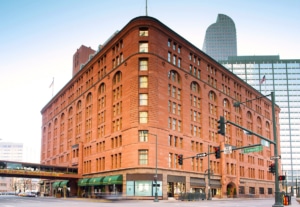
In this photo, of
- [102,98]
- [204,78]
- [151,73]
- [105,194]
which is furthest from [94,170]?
A: [204,78]

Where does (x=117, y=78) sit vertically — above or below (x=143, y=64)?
below

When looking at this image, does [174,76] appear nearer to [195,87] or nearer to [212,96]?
[195,87]

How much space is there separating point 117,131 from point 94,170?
1360cm

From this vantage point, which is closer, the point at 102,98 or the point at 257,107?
the point at 102,98

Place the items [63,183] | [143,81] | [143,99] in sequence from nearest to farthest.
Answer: [143,99] → [143,81] → [63,183]

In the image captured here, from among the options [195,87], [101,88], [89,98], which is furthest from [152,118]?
[89,98]

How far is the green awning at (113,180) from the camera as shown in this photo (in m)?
67.1

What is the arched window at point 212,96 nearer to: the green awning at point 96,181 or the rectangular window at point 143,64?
the rectangular window at point 143,64

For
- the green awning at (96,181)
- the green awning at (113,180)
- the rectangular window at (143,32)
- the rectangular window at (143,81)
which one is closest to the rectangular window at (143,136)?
the green awning at (113,180)

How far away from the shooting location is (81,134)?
90.2 meters

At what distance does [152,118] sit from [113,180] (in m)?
13.9

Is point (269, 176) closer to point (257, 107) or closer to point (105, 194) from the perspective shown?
point (257, 107)

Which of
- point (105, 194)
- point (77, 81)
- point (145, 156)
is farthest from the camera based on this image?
point (77, 81)

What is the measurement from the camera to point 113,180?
68.4 meters
